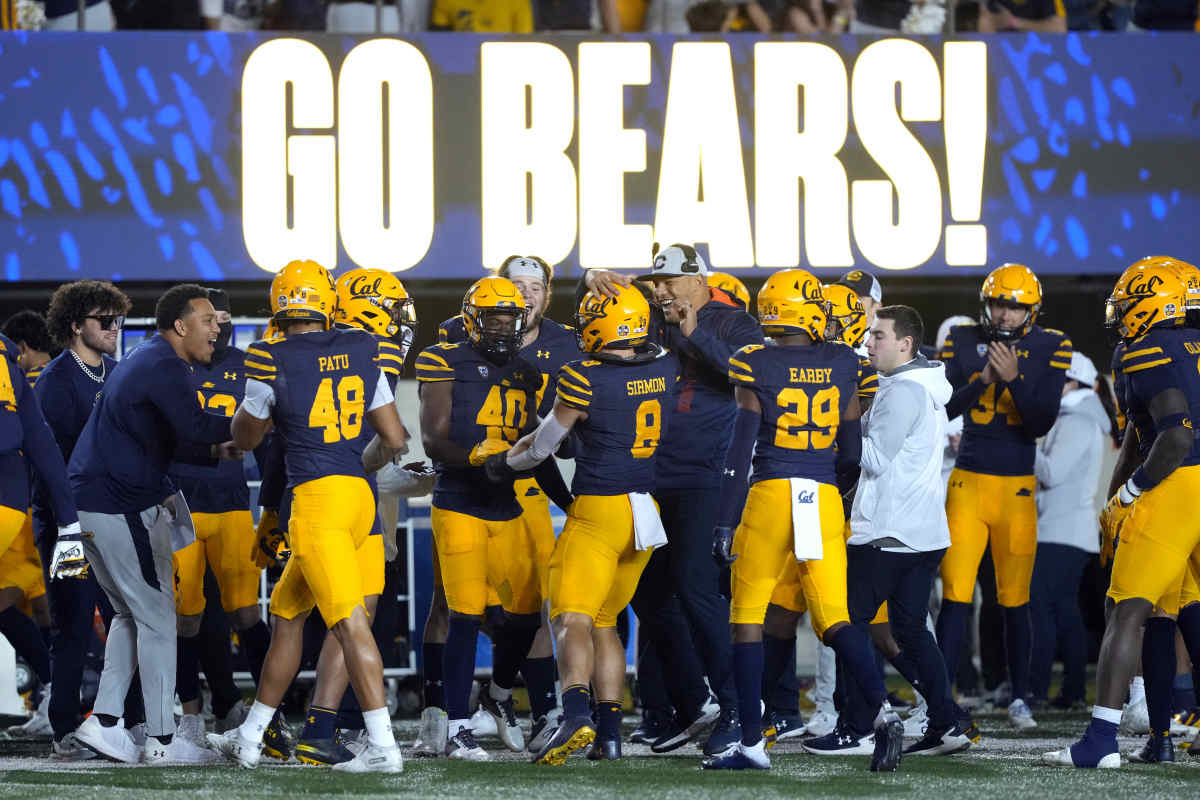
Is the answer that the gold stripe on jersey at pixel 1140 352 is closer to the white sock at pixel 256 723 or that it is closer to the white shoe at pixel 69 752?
the white sock at pixel 256 723

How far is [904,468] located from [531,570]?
5.06 ft

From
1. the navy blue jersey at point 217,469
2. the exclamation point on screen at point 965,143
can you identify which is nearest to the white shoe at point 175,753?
the navy blue jersey at point 217,469

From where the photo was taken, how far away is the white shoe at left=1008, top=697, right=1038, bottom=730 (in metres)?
7.94

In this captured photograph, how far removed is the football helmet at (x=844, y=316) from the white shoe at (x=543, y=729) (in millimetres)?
1867

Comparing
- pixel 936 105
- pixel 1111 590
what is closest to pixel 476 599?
pixel 1111 590

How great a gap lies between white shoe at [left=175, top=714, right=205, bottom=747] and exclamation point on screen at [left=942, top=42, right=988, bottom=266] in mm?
5376

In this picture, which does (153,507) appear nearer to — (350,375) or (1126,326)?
(350,375)

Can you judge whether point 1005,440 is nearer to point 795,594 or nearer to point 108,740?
point 795,594

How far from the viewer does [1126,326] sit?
6.31m

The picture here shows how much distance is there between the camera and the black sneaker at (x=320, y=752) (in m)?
6.33

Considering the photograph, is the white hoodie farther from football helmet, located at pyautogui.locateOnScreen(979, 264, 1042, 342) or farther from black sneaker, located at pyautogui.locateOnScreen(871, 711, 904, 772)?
football helmet, located at pyautogui.locateOnScreen(979, 264, 1042, 342)

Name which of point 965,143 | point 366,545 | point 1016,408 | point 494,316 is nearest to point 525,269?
point 494,316

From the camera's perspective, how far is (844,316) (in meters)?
6.85

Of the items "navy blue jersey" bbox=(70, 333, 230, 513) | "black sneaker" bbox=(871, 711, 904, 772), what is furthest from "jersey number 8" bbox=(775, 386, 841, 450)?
"navy blue jersey" bbox=(70, 333, 230, 513)
